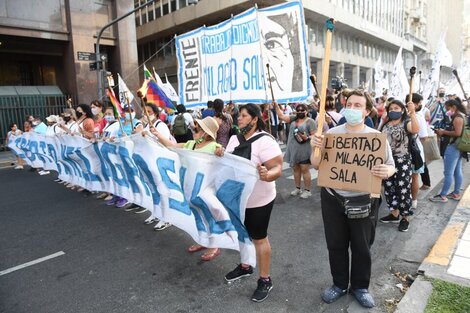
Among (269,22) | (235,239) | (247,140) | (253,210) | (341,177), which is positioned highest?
(269,22)

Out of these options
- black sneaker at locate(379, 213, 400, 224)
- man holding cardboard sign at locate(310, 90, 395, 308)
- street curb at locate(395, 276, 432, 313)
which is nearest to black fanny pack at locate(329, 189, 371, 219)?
man holding cardboard sign at locate(310, 90, 395, 308)

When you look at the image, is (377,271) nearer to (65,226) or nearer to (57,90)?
(65,226)

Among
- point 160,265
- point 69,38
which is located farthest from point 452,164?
point 69,38

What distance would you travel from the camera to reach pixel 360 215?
270 centimetres

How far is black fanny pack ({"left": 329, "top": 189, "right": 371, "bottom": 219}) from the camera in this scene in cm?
270

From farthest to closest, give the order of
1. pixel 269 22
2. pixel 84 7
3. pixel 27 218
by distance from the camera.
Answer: pixel 84 7 < pixel 27 218 < pixel 269 22

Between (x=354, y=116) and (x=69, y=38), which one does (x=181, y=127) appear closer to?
(x=354, y=116)

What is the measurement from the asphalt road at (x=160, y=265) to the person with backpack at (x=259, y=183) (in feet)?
0.98

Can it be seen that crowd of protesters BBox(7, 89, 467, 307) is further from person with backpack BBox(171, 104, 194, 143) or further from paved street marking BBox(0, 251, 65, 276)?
paved street marking BBox(0, 251, 65, 276)

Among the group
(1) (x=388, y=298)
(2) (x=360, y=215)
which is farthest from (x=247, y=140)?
(1) (x=388, y=298)

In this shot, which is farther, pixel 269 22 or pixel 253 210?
pixel 269 22

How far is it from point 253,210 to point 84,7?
19287 millimetres

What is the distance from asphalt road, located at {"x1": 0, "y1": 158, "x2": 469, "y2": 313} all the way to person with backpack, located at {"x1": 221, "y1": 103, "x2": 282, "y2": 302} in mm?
299

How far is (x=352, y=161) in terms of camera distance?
2740 millimetres
